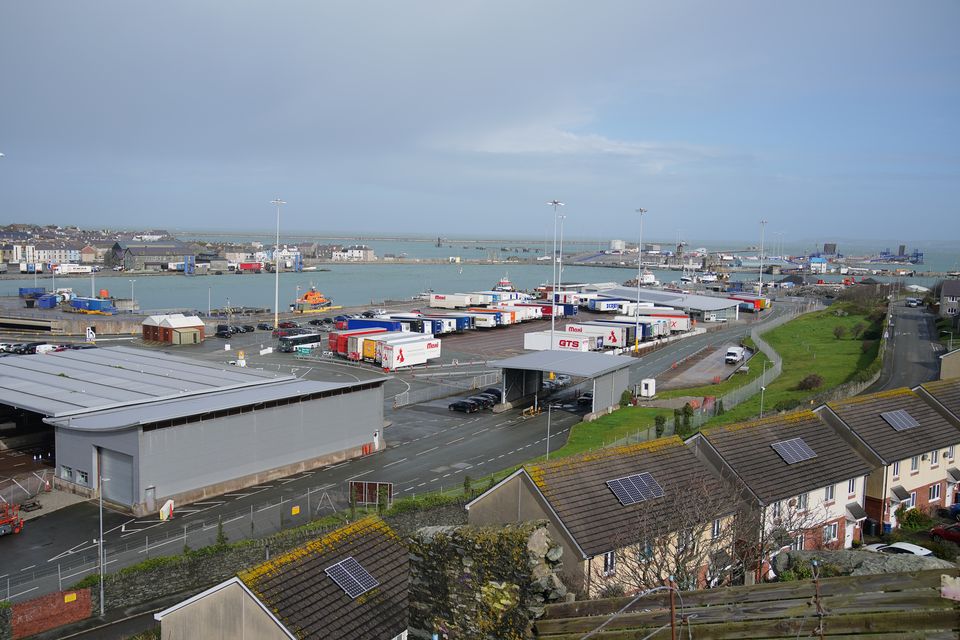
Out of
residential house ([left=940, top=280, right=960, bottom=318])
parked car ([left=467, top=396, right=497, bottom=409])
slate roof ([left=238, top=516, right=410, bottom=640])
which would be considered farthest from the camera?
residential house ([left=940, top=280, right=960, bottom=318])

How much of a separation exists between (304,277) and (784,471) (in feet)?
482

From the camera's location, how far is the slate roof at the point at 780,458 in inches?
640

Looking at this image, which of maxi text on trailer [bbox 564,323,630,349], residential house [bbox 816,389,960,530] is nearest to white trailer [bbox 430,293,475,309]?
maxi text on trailer [bbox 564,323,630,349]

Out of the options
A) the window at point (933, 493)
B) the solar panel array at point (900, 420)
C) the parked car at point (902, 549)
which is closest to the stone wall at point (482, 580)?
the parked car at point (902, 549)

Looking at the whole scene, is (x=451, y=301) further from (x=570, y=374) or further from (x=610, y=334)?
(x=570, y=374)

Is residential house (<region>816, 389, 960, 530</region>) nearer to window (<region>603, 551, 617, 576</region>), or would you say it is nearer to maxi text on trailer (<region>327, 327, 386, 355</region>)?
window (<region>603, 551, 617, 576</region>)

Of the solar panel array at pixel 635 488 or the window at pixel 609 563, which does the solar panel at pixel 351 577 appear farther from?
the solar panel array at pixel 635 488

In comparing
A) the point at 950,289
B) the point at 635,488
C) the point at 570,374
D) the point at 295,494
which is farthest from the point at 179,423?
the point at 950,289

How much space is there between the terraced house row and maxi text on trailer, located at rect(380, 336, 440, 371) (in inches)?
1138

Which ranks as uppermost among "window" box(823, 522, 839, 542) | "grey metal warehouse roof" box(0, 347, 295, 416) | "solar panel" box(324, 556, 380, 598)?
"solar panel" box(324, 556, 380, 598)

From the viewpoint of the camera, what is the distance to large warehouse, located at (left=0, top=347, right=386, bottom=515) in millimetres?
21781

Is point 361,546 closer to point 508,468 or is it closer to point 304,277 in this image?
A: point 508,468

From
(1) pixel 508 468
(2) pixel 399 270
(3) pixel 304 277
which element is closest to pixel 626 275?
(2) pixel 399 270

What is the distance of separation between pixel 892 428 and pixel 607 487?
10129 mm
